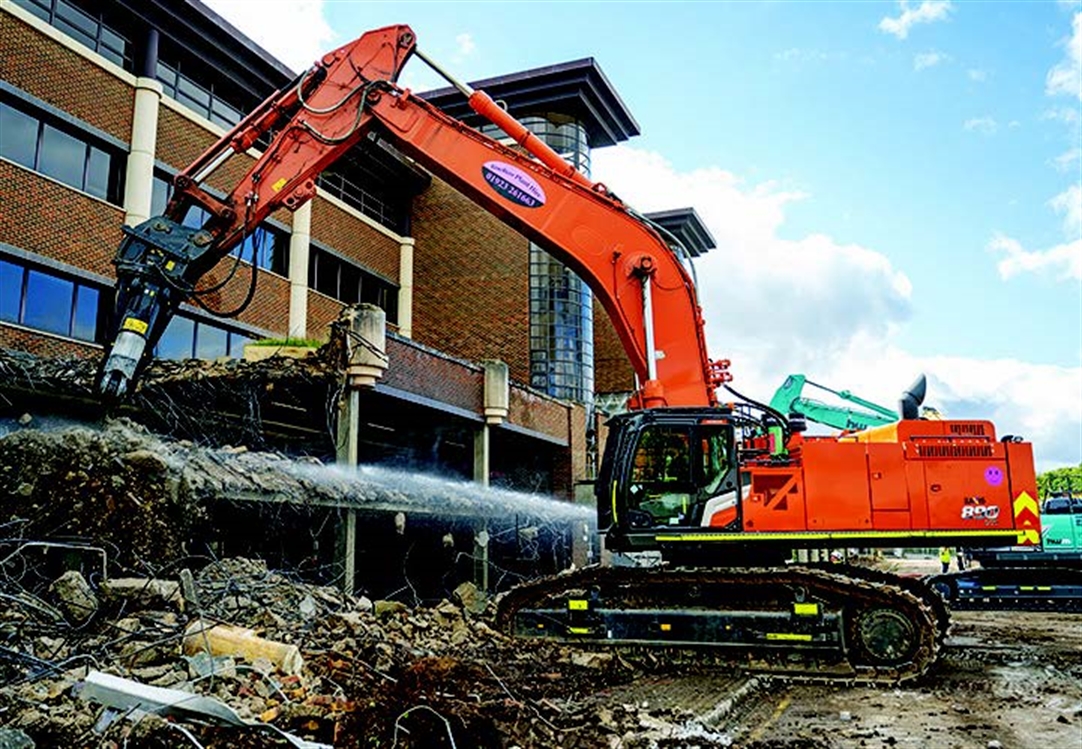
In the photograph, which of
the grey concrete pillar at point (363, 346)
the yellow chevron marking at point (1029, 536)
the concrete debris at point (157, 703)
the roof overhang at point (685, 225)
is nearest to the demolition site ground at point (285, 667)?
the concrete debris at point (157, 703)

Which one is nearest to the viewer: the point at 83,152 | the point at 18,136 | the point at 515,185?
the point at 515,185

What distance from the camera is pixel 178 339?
19969 mm

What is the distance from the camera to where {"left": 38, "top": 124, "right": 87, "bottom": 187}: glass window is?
17.6 meters

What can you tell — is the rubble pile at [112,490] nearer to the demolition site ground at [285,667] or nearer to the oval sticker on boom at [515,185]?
the demolition site ground at [285,667]

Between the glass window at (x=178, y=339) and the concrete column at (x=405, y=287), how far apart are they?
8524 millimetres

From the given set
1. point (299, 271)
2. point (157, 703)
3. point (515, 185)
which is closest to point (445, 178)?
point (515, 185)

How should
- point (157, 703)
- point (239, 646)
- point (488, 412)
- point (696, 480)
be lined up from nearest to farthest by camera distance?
point (157, 703) < point (239, 646) < point (696, 480) < point (488, 412)

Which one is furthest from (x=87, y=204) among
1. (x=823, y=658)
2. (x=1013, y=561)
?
(x=1013, y=561)

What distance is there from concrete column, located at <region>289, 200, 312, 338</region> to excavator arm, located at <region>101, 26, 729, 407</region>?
12078 millimetres

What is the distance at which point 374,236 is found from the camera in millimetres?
27281

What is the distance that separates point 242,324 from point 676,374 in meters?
14.1

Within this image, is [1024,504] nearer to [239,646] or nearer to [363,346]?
[239,646]

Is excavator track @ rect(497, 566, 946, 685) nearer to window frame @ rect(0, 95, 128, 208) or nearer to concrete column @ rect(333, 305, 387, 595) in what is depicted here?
concrete column @ rect(333, 305, 387, 595)

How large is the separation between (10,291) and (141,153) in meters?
4.26
